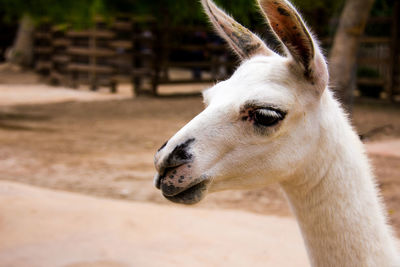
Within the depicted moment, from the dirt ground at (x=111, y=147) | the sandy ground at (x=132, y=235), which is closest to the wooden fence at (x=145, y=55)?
the dirt ground at (x=111, y=147)

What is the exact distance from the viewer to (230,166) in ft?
6.89

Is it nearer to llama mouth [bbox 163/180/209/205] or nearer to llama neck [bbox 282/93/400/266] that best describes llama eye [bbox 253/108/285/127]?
llama neck [bbox 282/93/400/266]

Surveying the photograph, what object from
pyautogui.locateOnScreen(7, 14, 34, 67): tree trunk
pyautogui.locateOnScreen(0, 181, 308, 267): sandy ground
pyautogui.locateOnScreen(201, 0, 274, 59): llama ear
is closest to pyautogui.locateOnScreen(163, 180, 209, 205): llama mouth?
pyautogui.locateOnScreen(201, 0, 274, 59): llama ear

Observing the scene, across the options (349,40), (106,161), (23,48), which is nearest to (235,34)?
(106,161)

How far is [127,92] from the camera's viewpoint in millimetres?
18219

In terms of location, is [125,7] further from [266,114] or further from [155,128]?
[266,114]

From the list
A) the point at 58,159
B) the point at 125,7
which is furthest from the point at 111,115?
the point at 58,159

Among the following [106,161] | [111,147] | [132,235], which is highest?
[132,235]

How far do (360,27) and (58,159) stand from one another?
513 cm

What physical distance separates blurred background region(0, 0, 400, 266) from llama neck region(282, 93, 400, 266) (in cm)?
66

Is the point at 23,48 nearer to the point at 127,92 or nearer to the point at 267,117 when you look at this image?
the point at 127,92

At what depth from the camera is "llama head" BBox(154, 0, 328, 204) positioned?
78.0 inches

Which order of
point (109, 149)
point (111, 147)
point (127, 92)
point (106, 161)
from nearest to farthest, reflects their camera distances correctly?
point (106, 161) → point (109, 149) → point (111, 147) → point (127, 92)

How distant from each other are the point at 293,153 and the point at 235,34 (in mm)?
707
